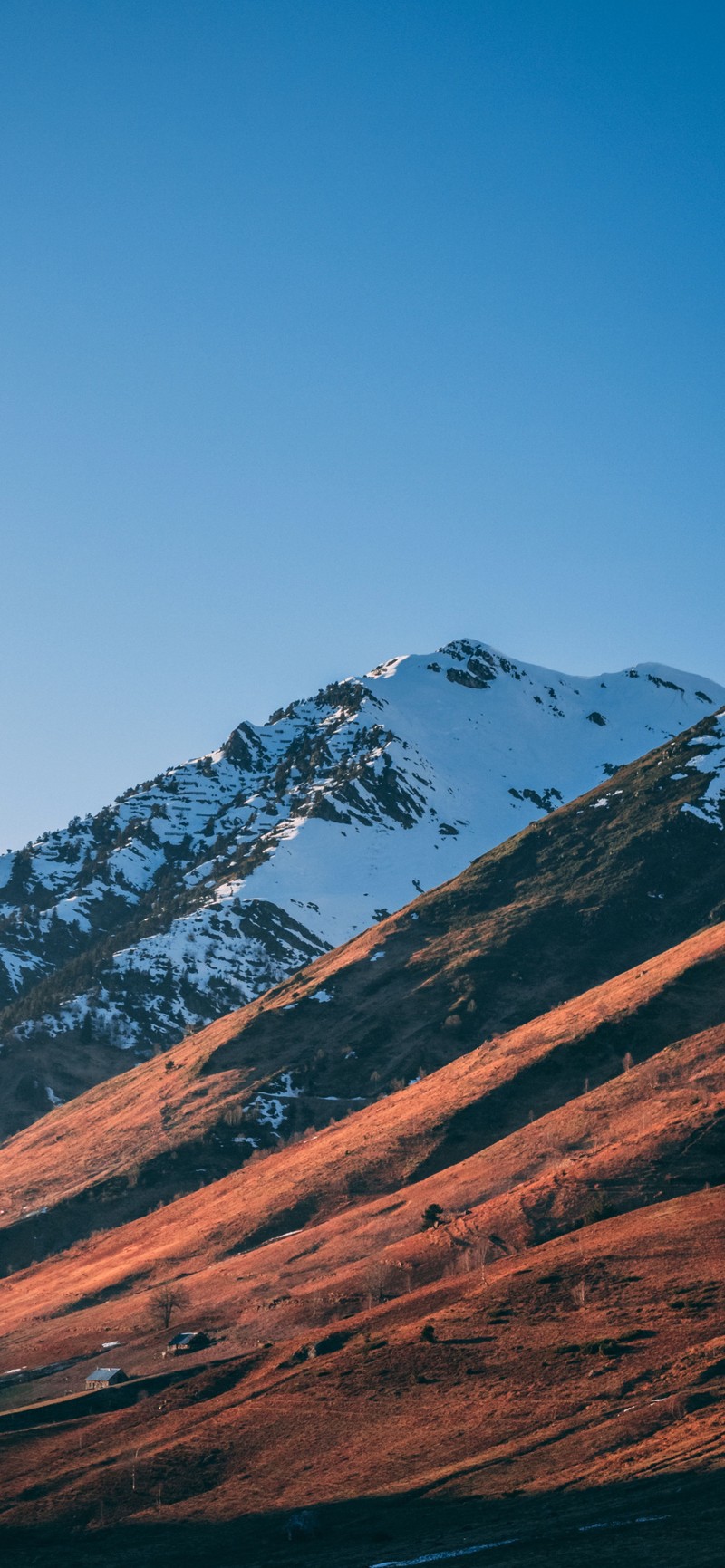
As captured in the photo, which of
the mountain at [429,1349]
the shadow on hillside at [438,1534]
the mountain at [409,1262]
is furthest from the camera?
the mountain at [409,1262]

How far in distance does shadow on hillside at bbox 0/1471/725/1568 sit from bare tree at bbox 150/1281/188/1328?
28627mm

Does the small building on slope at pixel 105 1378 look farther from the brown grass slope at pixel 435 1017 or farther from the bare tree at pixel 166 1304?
the brown grass slope at pixel 435 1017

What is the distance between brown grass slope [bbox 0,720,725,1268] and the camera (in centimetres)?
11106

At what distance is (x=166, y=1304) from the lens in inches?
3332

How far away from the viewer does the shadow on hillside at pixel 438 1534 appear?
41844mm

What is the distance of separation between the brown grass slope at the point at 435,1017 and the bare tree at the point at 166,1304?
2165cm

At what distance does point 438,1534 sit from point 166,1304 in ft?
132

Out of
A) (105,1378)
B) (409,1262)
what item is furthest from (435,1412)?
(409,1262)

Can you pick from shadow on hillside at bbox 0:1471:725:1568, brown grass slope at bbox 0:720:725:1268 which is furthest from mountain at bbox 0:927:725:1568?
brown grass slope at bbox 0:720:725:1268

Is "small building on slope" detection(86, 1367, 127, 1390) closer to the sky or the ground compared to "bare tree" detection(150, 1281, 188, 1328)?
closer to the ground

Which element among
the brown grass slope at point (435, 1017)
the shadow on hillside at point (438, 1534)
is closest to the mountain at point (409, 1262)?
the shadow on hillside at point (438, 1534)

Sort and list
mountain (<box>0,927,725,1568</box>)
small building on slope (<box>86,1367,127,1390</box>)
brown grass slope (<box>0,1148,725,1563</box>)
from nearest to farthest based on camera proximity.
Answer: mountain (<box>0,927,725,1568</box>) → brown grass slope (<box>0,1148,725,1563</box>) → small building on slope (<box>86,1367,127,1390</box>)

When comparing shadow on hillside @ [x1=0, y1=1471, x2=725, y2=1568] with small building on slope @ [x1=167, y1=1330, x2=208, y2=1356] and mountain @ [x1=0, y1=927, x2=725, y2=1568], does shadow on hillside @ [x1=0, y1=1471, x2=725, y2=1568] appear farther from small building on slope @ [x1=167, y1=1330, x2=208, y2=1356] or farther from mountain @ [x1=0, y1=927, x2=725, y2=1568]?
small building on slope @ [x1=167, y1=1330, x2=208, y2=1356]

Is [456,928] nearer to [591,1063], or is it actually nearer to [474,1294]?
[591,1063]
